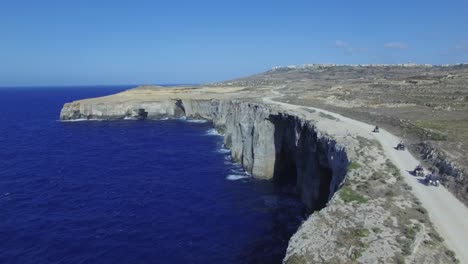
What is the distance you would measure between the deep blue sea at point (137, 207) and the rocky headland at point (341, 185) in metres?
5.15

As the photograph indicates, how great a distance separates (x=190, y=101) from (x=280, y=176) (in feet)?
275

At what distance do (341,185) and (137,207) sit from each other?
105ft

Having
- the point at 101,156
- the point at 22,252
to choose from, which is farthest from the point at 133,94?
the point at 22,252

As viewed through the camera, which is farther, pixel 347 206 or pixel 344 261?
pixel 347 206

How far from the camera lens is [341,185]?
35438mm

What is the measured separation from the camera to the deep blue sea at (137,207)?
44.1 m

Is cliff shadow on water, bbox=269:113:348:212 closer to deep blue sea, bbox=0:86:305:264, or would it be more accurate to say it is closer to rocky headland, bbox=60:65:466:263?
rocky headland, bbox=60:65:466:263

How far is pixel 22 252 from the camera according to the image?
143 ft

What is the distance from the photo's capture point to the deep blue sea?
44094 millimetres

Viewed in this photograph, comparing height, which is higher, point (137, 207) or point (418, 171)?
point (418, 171)

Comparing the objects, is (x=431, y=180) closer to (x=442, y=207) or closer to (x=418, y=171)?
(x=418, y=171)

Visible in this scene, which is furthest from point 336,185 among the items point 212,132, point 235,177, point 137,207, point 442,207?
point 212,132

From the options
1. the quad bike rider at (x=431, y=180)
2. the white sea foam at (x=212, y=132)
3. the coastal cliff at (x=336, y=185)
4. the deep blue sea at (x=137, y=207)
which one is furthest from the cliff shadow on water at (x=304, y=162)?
the white sea foam at (x=212, y=132)

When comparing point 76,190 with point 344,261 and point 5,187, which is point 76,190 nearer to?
point 5,187
